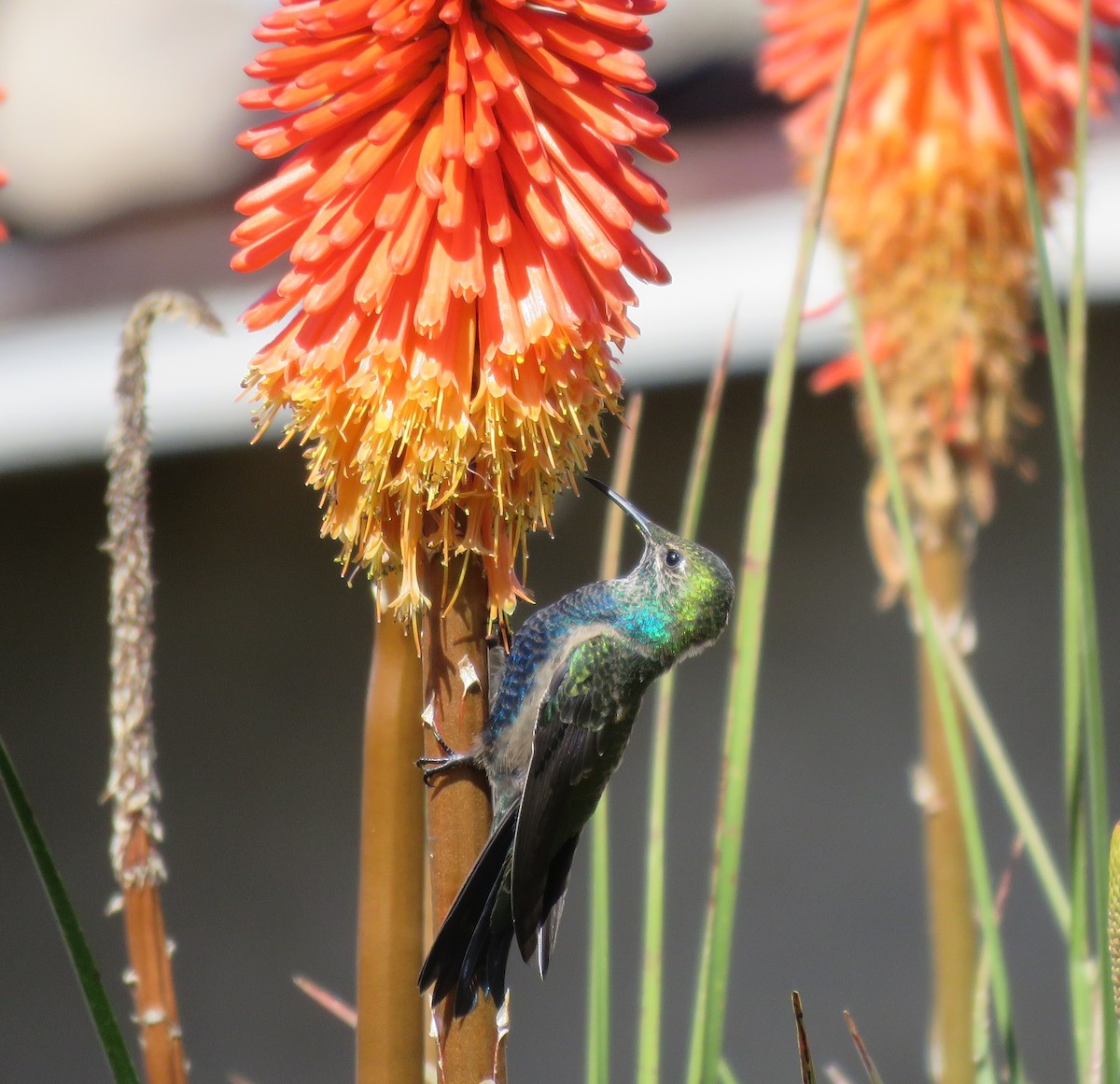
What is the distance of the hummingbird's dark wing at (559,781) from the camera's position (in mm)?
847

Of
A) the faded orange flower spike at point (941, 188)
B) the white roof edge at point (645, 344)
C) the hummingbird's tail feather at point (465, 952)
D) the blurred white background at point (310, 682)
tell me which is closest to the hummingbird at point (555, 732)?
the hummingbird's tail feather at point (465, 952)

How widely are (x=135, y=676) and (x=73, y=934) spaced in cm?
19

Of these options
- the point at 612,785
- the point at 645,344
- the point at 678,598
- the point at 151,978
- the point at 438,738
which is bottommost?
the point at 151,978

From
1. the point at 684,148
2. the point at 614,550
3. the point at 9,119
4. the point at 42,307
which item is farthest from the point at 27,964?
the point at 614,550

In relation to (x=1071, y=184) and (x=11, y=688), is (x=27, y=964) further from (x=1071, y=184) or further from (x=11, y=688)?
(x=1071, y=184)

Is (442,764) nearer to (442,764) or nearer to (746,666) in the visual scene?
(442,764)

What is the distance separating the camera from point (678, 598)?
1064mm

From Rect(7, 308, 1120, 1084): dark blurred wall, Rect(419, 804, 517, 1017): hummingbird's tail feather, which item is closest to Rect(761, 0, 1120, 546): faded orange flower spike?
Rect(419, 804, 517, 1017): hummingbird's tail feather

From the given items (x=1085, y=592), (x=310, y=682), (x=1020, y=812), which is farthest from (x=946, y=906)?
(x=310, y=682)

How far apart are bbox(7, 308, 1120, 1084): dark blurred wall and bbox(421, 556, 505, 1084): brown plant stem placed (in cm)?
218

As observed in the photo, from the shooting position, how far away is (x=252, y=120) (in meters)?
2.83

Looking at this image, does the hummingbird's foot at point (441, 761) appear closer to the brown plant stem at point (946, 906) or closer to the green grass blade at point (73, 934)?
the green grass blade at point (73, 934)

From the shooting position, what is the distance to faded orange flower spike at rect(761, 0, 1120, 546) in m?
1.36

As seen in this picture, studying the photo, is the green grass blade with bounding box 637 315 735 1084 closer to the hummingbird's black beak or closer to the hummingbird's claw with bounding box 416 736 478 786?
the hummingbird's black beak
